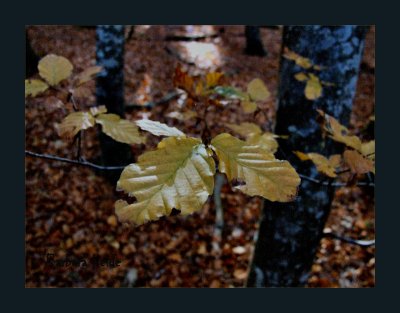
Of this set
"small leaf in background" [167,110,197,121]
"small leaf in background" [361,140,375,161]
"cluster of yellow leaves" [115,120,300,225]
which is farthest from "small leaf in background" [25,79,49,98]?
A: "small leaf in background" [361,140,375,161]

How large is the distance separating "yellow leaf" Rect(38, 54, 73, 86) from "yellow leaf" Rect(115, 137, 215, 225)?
79 centimetres

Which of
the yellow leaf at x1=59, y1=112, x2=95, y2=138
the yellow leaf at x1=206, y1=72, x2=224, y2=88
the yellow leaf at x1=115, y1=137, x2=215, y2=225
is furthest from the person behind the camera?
the yellow leaf at x1=206, y1=72, x2=224, y2=88

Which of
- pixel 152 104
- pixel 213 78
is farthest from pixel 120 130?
pixel 152 104

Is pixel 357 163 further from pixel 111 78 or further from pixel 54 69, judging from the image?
pixel 111 78

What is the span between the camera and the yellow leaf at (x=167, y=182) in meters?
0.64

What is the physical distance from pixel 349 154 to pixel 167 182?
78cm

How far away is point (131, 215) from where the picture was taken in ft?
2.11

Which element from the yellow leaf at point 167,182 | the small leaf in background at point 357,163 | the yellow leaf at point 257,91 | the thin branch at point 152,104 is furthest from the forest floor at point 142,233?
the yellow leaf at point 167,182

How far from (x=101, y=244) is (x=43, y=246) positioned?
58 cm

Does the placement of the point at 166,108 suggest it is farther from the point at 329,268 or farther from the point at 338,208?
the point at 329,268

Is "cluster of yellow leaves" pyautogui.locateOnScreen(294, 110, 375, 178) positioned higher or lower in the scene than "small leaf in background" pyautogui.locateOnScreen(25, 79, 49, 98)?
lower

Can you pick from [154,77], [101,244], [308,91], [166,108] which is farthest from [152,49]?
[308,91]

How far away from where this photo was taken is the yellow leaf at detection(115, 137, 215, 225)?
2.10ft

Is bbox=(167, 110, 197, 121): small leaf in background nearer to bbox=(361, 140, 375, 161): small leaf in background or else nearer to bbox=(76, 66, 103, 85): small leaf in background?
bbox=(76, 66, 103, 85): small leaf in background
